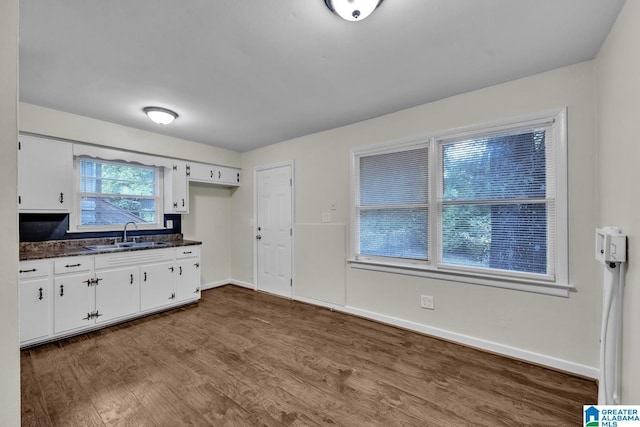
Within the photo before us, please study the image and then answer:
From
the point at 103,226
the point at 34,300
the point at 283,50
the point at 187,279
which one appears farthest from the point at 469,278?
the point at 103,226

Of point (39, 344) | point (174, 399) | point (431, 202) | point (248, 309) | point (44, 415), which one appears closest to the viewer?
point (44, 415)

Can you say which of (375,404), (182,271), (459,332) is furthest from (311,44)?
(182,271)

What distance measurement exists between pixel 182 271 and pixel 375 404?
3.04 m

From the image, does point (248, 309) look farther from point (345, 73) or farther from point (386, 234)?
point (345, 73)

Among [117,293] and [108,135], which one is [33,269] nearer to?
[117,293]

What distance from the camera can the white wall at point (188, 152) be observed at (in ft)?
9.36

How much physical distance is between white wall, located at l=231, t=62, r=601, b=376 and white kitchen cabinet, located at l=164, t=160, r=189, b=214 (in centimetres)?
206

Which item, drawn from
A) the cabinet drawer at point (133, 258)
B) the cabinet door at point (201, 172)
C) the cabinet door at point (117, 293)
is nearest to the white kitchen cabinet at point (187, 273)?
the cabinet drawer at point (133, 258)

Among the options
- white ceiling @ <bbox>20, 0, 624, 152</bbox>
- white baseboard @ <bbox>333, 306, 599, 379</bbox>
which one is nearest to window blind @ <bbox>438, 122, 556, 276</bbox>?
white ceiling @ <bbox>20, 0, 624, 152</bbox>

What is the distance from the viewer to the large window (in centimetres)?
336

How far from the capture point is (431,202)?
9.09 feet

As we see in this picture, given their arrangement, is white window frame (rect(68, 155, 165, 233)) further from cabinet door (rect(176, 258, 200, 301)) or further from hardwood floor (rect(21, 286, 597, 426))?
hardwood floor (rect(21, 286, 597, 426))

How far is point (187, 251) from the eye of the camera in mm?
3795

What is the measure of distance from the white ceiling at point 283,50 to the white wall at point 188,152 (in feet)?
0.72
